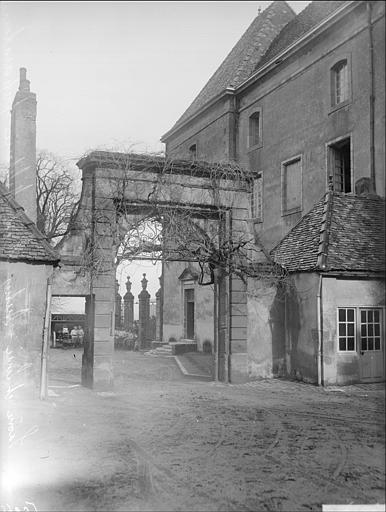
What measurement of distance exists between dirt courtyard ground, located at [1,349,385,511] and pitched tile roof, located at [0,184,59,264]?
2.98 metres

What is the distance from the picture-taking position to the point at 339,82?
988 cm

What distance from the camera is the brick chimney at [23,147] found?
12617 mm

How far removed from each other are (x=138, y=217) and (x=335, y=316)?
543cm

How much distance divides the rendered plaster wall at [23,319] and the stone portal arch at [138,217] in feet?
2.08

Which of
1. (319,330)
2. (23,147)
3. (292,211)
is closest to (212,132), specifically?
(23,147)

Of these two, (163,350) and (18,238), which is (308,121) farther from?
(163,350)

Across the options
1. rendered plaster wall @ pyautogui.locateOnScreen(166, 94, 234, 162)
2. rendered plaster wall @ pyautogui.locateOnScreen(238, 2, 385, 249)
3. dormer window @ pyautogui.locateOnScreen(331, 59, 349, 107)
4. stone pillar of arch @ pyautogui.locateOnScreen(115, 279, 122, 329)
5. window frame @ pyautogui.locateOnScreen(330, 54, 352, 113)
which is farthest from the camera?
stone pillar of arch @ pyautogui.locateOnScreen(115, 279, 122, 329)

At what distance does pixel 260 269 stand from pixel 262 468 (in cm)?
793

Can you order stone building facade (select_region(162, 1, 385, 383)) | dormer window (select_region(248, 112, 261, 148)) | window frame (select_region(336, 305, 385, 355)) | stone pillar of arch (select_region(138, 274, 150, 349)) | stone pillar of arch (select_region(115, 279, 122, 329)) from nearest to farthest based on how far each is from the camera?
1. stone building facade (select_region(162, 1, 385, 383))
2. window frame (select_region(336, 305, 385, 355))
3. dormer window (select_region(248, 112, 261, 148))
4. stone pillar of arch (select_region(138, 274, 150, 349))
5. stone pillar of arch (select_region(115, 279, 122, 329))

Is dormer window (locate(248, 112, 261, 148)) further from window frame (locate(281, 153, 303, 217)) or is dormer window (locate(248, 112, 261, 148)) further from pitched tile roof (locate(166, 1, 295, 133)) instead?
window frame (locate(281, 153, 303, 217))

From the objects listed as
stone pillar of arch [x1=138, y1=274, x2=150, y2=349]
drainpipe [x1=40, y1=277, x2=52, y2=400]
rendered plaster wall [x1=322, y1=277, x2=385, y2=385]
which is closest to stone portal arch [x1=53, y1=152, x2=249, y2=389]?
drainpipe [x1=40, y1=277, x2=52, y2=400]

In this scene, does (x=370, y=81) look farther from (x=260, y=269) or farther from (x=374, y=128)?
(x=260, y=269)

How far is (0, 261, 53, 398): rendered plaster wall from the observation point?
429 inches

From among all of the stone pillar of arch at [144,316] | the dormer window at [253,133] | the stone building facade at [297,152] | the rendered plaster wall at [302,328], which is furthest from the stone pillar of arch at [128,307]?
the rendered plaster wall at [302,328]
